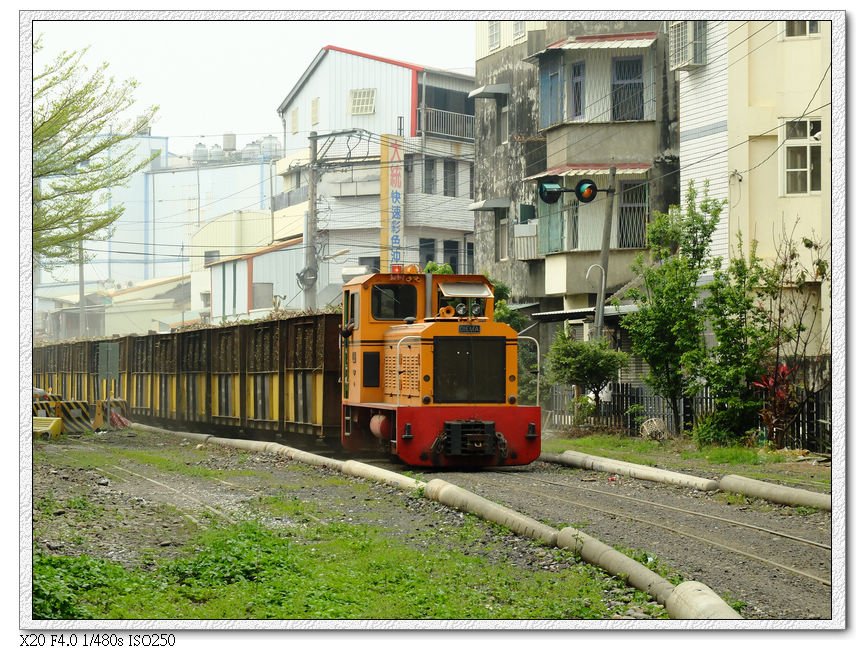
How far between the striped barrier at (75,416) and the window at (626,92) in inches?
509

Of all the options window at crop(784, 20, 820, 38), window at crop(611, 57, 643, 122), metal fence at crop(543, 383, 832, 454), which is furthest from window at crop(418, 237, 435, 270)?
window at crop(784, 20, 820, 38)

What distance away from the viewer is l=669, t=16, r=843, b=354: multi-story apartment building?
16.5 meters

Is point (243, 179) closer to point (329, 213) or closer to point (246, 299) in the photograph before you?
point (329, 213)

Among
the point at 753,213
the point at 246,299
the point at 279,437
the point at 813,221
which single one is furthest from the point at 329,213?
the point at 813,221

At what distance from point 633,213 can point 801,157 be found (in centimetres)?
741

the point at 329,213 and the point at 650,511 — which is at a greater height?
the point at 329,213

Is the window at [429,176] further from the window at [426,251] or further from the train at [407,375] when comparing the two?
the train at [407,375]

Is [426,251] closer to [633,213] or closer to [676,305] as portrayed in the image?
[633,213]

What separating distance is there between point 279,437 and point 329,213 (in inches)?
369

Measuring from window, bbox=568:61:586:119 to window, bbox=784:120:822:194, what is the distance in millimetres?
8209

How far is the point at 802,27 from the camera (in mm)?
9828

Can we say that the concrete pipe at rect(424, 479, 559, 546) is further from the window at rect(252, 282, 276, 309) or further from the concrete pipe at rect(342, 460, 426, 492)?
the window at rect(252, 282, 276, 309)

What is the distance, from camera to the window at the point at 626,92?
74.8ft

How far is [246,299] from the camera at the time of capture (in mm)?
33844
